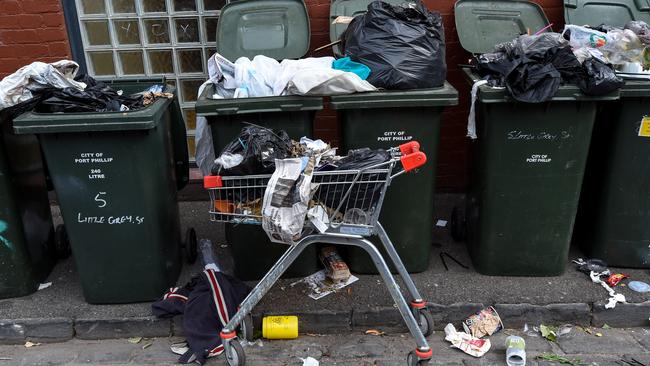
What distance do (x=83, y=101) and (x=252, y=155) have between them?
1211 mm

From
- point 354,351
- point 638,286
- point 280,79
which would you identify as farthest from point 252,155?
point 638,286

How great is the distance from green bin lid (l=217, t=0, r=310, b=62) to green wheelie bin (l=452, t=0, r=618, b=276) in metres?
1.35

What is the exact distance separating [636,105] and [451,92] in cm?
116

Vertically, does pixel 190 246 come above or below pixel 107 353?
above

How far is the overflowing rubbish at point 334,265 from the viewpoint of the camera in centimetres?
375

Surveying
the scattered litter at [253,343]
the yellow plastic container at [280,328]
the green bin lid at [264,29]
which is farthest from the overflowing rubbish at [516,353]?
the green bin lid at [264,29]

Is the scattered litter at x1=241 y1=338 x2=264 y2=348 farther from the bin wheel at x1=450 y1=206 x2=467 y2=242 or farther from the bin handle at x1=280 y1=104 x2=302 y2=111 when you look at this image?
the bin wheel at x1=450 y1=206 x2=467 y2=242

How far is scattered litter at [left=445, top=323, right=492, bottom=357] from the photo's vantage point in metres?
3.39

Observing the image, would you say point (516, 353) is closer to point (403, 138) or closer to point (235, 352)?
point (403, 138)

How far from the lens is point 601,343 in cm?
348

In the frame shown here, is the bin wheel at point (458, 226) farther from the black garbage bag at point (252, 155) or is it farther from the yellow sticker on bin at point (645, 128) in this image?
the black garbage bag at point (252, 155)

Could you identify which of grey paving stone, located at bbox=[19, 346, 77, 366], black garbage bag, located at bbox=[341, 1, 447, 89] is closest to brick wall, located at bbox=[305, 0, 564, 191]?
black garbage bag, located at bbox=[341, 1, 447, 89]

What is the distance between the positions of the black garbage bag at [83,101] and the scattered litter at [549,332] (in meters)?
2.81

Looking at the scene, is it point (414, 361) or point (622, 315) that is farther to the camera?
point (622, 315)
